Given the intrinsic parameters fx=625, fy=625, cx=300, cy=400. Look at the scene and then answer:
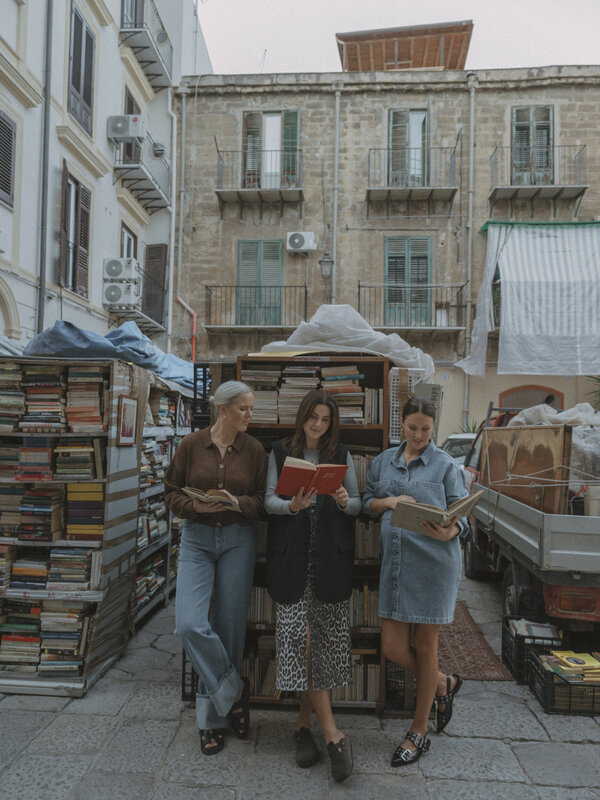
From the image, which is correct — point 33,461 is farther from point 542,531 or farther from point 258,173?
point 258,173

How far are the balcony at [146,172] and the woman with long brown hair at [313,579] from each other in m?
11.6

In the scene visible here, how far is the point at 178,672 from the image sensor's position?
4598 millimetres

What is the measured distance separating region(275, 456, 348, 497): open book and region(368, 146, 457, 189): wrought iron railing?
15677 mm

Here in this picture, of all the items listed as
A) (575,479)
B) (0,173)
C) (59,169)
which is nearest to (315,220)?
(59,169)

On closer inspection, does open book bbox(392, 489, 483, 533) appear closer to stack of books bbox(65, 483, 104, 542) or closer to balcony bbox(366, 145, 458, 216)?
stack of books bbox(65, 483, 104, 542)

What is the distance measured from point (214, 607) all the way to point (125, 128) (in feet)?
38.9

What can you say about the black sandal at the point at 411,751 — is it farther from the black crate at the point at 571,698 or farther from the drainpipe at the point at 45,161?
the drainpipe at the point at 45,161

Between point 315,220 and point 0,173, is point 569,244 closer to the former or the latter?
point 315,220

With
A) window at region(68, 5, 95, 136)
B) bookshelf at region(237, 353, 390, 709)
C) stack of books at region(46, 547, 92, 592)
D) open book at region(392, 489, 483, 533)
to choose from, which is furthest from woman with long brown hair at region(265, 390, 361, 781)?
window at region(68, 5, 95, 136)

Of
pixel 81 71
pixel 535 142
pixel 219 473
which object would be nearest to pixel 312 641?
pixel 219 473

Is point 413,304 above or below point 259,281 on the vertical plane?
below

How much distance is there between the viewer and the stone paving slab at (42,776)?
9.98ft

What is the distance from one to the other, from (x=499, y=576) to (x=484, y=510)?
6.15 ft

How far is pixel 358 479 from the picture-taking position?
409 cm
